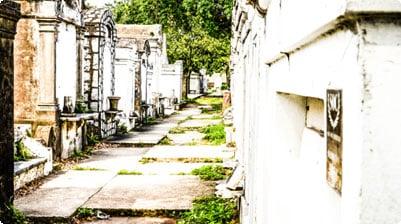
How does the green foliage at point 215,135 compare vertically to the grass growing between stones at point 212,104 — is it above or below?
below

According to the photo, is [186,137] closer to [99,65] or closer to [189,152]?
[99,65]

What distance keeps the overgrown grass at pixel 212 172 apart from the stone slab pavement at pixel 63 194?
155 centimetres

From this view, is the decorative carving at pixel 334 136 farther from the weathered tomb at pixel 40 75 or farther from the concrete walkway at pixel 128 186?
the weathered tomb at pixel 40 75

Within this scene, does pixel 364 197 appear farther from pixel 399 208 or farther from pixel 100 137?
pixel 100 137

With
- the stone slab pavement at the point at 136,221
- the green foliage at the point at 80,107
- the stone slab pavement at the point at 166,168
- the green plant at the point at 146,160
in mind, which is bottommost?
the stone slab pavement at the point at 136,221

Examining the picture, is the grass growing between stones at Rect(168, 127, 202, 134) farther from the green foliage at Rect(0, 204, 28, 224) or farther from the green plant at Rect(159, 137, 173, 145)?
the green foliage at Rect(0, 204, 28, 224)

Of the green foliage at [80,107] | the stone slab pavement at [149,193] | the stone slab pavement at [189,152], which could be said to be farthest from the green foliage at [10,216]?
the green foliage at [80,107]

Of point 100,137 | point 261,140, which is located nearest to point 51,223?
point 261,140

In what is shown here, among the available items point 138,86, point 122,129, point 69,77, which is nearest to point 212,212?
point 69,77

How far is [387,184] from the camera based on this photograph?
49.9 inches

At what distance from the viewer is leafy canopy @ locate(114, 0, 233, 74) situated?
3431cm

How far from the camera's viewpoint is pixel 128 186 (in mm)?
9562

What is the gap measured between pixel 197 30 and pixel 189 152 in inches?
914

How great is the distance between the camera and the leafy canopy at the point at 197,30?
113 feet
